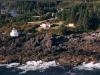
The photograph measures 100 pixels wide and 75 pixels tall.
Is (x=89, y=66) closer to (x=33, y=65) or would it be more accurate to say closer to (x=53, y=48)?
(x=33, y=65)

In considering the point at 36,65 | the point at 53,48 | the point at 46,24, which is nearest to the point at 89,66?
the point at 36,65

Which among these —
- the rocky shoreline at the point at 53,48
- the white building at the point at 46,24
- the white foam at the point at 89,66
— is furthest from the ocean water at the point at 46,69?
the white building at the point at 46,24

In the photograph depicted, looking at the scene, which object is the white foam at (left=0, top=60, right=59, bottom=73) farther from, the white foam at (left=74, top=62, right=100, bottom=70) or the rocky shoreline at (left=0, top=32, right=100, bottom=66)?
the white foam at (left=74, top=62, right=100, bottom=70)

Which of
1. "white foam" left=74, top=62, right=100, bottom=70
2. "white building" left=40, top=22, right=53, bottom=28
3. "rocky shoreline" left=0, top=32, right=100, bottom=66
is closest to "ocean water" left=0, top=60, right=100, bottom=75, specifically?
"white foam" left=74, top=62, right=100, bottom=70

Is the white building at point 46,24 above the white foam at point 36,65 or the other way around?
above

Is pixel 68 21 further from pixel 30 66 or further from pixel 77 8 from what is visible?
pixel 30 66

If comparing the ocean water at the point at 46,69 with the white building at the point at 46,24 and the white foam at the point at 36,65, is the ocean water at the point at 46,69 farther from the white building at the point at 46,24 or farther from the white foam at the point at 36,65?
the white building at the point at 46,24

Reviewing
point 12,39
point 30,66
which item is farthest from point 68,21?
point 30,66
